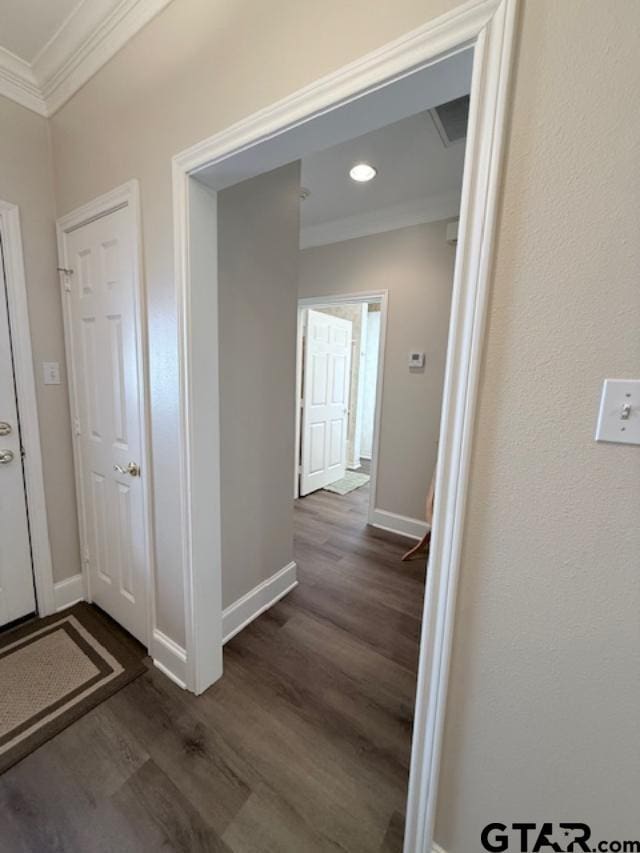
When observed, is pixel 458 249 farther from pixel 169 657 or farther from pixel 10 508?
A: pixel 10 508

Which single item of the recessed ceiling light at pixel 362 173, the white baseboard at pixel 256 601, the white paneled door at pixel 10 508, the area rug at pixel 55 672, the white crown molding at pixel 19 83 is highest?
the recessed ceiling light at pixel 362 173

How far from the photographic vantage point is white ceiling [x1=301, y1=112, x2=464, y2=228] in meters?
1.95

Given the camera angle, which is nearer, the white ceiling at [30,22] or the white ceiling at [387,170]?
the white ceiling at [30,22]

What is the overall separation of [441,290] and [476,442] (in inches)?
90.3

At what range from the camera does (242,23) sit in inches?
39.9

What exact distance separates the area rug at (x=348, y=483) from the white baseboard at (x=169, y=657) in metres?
2.65

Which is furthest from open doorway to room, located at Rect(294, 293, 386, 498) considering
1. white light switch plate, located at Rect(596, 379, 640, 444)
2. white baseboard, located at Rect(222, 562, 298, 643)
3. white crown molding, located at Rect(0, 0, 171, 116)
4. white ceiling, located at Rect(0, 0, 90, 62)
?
white light switch plate, located at Rect(596, 379, 640, 444)

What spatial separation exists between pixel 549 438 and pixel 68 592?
252 centimetres

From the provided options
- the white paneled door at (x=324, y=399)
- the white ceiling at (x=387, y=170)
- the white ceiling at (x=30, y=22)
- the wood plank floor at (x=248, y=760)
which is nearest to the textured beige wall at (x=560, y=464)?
the wood plank floor at (x=248, y=760)

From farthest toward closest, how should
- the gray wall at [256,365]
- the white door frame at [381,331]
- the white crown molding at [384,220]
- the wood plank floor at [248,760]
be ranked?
the white door frame at [381,331]
the white crown molding at [384,220]
the gray wall at [256,365]
the wood plank floor at [248,760]

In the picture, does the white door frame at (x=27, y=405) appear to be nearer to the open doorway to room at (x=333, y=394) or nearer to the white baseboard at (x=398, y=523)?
the open doorway to room at (x=333, y=394)

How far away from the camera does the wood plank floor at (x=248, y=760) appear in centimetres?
108

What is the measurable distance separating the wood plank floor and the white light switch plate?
1371mm

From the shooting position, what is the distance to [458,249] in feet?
2.49
